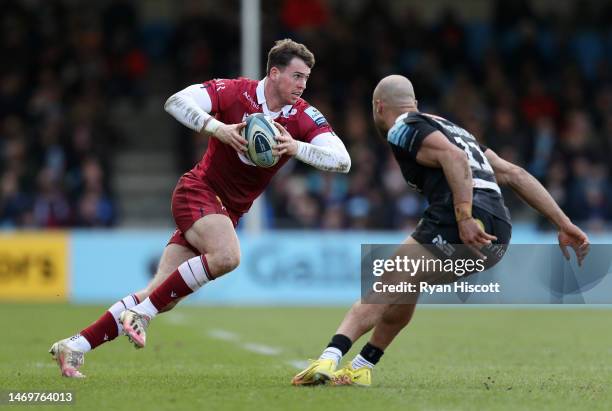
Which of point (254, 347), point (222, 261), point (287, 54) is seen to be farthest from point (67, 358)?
point (254, 347)

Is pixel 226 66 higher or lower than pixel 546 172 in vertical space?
higher

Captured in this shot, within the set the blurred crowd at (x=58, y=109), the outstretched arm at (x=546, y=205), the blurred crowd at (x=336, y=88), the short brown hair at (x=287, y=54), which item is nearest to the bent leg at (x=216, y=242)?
the short brown hair at (x=287, y=54)

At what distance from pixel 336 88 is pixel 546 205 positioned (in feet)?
51.2

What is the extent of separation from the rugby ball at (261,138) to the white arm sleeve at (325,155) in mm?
178

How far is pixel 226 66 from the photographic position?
75.9ft

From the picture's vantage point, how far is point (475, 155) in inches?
304

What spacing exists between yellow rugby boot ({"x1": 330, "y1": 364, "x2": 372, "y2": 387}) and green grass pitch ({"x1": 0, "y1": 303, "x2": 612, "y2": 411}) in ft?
0.41

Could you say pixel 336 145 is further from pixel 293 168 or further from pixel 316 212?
pixel 293 168

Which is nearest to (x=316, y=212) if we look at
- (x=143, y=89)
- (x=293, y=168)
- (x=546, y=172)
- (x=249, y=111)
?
(x=293, y=168)

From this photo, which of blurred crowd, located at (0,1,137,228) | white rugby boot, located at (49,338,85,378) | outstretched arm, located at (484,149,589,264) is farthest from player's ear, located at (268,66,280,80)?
blurred crowd, located at (0,1,137,228)

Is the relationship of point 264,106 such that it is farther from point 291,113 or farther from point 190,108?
point 190,108

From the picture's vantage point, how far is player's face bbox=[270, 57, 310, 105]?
841 centimetres

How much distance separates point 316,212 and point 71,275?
4.04 m

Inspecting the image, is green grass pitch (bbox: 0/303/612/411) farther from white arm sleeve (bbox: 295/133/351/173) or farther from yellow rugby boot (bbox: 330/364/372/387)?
white arm sleeve (bbox: 295/133/351/173)
